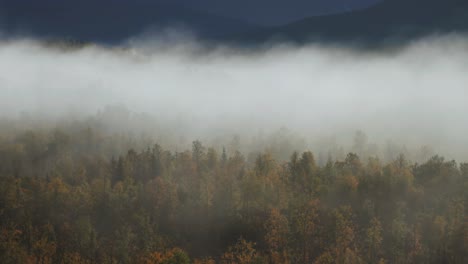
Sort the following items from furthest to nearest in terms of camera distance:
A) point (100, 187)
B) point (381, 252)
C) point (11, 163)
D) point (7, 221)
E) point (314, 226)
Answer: point (11, 163), point (100, 187), point (7, 221), point (314, 226), point (381, 252)

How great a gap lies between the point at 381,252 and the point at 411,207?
25563mm

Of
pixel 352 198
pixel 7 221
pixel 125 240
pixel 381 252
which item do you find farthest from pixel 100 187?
pixel 381 252

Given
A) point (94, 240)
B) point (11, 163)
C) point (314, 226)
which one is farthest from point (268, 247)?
point (11, 163)

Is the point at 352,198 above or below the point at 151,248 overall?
above

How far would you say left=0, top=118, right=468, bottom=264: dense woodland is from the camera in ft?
353

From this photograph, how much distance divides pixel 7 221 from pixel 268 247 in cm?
7415

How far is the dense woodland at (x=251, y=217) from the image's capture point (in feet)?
353

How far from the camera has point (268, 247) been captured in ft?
360

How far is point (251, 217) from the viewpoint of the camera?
12088cm

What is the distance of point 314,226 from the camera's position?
114000mm

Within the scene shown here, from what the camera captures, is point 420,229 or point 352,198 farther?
point 352,198

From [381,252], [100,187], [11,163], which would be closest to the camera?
[381,252]

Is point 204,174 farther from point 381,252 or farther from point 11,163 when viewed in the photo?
point 11,163

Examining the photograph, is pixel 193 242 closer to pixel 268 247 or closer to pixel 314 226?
pixel 268 247
